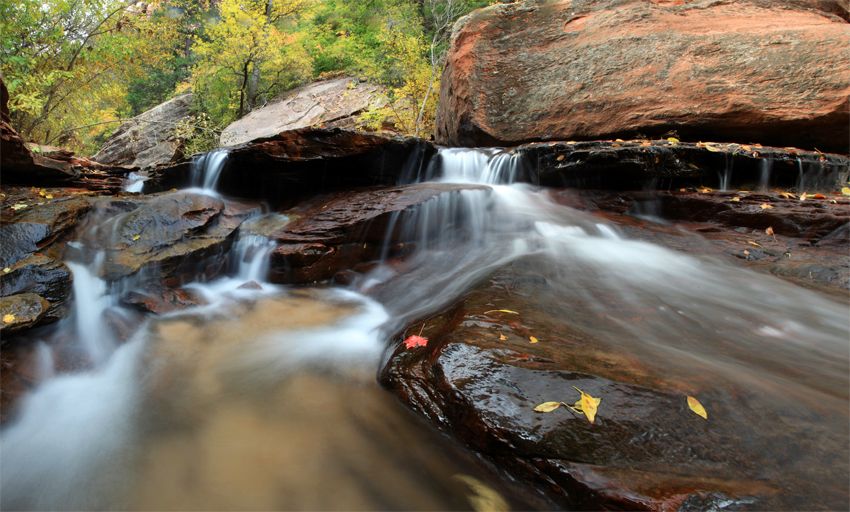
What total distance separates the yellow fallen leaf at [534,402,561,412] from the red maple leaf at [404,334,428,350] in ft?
3.06

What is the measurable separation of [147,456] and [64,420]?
0.84 m

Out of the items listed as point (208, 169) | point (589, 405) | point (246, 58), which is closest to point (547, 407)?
point (589, 405)

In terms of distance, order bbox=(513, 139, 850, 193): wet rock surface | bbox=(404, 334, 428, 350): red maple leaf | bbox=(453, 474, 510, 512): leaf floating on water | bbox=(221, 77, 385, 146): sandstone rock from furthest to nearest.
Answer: bbox=(221, 77, 385, 146): sandstone rock, bbox=(513, 139, 850, 193): wet rock surface, bbox=(404, 334, 428, 350): red maple leaf, bbox=(453, 474, 510, 512): leaf floating on water

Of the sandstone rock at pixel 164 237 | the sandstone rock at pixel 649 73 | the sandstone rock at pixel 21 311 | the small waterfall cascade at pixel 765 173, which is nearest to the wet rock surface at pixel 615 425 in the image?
the sandstone rock at pixel 21 311

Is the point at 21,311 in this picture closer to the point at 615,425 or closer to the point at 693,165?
the point at 615,425

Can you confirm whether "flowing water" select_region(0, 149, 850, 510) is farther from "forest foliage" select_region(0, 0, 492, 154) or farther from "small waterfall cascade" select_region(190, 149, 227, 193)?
"forest foliage" select_region(0, 0, 492, 154)

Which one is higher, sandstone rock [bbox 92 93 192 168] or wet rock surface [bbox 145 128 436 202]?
sandstone rock [bbox 92 93 192 168]

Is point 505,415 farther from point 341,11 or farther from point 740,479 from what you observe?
point 341,11

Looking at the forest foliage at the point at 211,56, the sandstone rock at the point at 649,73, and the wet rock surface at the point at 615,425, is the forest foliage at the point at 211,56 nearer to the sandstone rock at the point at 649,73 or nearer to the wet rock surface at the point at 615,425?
the sandstone rock at the point at 649,73

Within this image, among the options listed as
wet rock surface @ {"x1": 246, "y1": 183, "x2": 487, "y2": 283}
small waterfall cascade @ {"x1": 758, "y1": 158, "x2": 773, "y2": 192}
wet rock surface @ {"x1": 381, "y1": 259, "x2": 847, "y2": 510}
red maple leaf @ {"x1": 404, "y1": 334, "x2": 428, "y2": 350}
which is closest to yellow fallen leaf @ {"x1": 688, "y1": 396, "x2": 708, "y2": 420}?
wet rock surface @ {"x1": 381, "y1": 259, "x2": 847, "y2": 510}

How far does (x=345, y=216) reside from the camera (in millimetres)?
5172

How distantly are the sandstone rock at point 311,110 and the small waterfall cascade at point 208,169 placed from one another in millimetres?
7034

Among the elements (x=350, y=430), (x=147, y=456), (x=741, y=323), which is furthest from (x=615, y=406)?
(x=147, y=456)

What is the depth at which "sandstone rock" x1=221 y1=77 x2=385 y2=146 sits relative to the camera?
1373 centimetres
